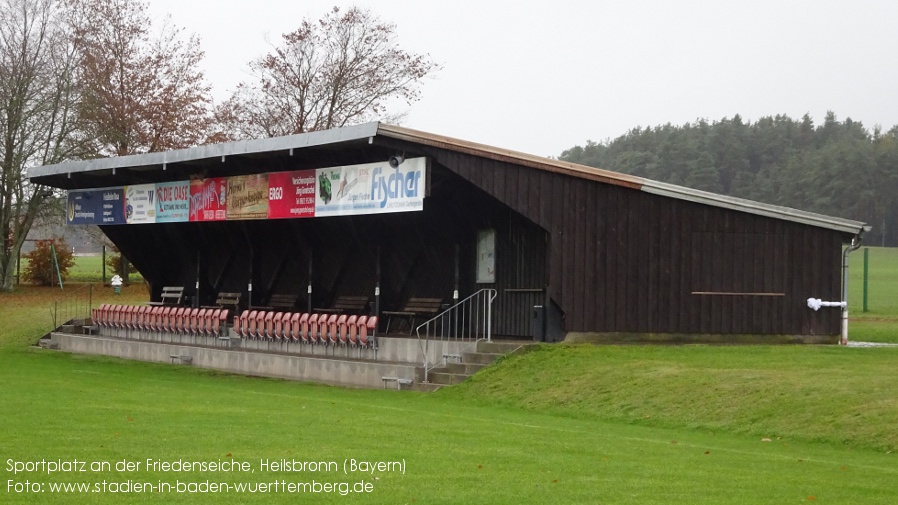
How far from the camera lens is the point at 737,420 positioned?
48.7ft

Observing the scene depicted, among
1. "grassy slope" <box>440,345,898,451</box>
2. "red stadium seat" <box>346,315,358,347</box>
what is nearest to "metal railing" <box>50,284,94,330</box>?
"red stadium seat" <box>346,315,358,347</box>

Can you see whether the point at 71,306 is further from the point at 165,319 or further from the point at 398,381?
the point at 398,381

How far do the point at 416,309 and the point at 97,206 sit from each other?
433 inches

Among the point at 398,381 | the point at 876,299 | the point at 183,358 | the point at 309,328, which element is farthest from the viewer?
the point at 876,299

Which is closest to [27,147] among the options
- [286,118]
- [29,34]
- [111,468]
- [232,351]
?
[29,34]

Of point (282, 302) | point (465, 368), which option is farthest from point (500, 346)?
point (282, 302)

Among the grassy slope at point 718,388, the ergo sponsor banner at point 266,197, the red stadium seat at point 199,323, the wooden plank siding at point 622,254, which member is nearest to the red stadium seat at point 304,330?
the ergo sponsor banner at point 266,197

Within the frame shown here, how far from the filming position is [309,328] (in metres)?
27.0

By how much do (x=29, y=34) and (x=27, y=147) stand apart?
4.57m

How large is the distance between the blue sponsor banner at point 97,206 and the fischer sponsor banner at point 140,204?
28cm

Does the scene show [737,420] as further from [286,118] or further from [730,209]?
[286,118]

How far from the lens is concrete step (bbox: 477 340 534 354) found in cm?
2150

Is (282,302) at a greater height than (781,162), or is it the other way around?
(781,162)

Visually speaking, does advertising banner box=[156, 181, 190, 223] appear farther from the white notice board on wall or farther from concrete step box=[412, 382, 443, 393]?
concrete step box=[412, 382, 443, 393]
